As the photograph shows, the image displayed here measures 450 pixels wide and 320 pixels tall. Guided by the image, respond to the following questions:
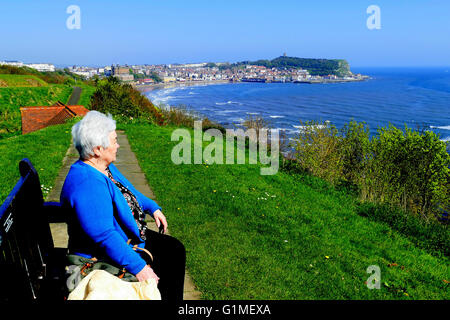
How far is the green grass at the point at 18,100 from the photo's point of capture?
18.7 meters

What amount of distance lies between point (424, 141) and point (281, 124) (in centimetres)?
4415

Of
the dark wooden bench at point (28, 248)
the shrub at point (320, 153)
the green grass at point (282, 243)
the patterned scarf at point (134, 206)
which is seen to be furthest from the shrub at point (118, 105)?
the dark wooden bench at point (28, 248)

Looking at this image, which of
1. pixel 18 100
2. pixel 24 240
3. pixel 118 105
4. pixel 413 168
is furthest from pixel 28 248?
pixel 18 100

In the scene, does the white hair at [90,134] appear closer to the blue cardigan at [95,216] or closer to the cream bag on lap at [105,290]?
the blue cardigan at [95,216]

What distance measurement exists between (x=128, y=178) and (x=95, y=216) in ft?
17.8

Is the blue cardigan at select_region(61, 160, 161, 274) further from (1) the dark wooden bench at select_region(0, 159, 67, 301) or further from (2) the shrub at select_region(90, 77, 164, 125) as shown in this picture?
(2) the shrub at select_region(90, 77, 164, 125)

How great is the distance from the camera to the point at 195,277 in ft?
13.0

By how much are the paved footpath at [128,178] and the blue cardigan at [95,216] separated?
4.89 feet

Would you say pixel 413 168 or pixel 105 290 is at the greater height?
pixel 105 290

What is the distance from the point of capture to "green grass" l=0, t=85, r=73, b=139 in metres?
18.7

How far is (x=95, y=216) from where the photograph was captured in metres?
2.25

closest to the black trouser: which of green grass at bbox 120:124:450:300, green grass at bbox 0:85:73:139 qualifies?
green grass at bbox 120:124:450:300

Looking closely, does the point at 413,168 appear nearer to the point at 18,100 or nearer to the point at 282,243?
the point at 282,243
